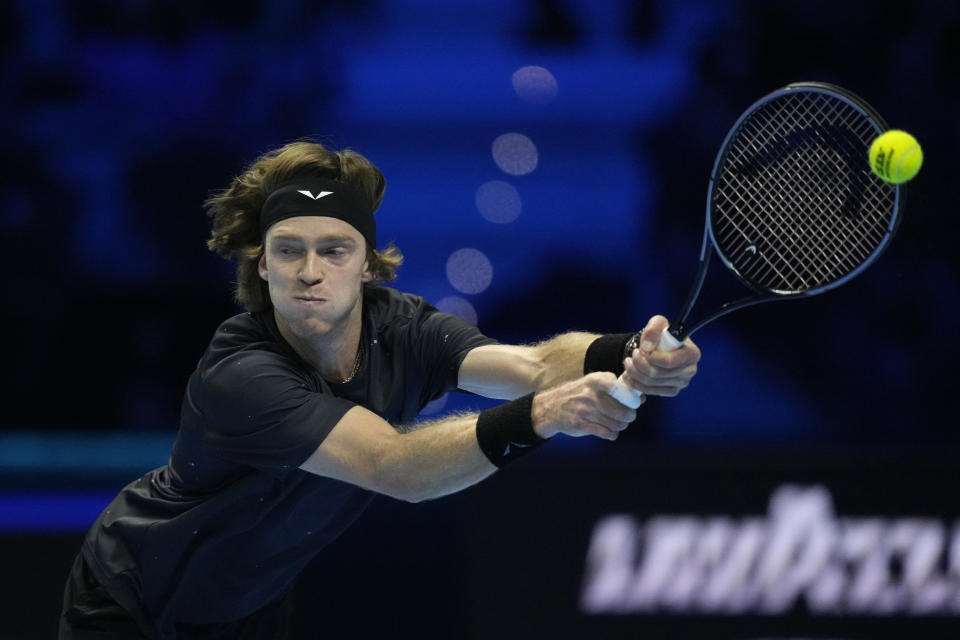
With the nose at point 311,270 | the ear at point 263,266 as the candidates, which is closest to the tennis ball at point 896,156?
the nose at point 311,270

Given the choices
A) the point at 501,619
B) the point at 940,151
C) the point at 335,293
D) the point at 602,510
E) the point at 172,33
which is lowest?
the point at 501,619

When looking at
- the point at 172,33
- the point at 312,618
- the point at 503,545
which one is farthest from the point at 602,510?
the point at 172,33

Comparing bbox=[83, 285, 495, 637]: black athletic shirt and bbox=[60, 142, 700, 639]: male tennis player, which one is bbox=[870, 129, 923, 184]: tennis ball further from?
bbox=[83, 285, 495, 637]: black athletic shirt

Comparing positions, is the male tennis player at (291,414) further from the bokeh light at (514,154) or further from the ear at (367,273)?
the bokeh light at (514,154)

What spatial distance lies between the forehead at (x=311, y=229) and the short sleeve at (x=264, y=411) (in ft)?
1.12

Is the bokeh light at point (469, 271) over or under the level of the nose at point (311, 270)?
over

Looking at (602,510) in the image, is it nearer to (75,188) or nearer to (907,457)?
(907,457)

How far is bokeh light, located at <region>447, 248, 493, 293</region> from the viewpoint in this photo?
6.48 metres

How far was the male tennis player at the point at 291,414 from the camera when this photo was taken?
3.01m

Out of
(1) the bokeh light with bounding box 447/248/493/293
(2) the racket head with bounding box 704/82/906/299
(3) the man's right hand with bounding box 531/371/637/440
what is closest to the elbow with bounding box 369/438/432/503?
(3) the man's right hand with bounding box 531/371/637/440

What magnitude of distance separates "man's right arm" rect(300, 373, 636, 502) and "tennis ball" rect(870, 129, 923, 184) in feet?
2.73

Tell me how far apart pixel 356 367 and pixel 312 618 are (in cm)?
178

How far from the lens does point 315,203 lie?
11.1 feet

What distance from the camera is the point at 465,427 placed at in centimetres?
294
